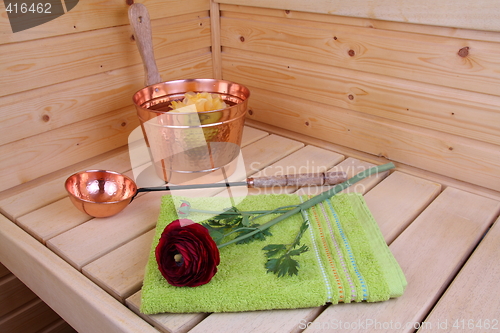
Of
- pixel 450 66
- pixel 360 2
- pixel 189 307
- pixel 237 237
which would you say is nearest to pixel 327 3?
pixel 360 2

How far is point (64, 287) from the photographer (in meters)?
0.67

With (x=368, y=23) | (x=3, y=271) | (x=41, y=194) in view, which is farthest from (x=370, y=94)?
(x=3, y=271)

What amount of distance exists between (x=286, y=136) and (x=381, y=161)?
25 centimetres

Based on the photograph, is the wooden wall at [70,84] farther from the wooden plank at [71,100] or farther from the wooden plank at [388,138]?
the wooden plank at [388,138]

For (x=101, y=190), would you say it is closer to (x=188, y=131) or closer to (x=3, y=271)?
(x=188, y=131)

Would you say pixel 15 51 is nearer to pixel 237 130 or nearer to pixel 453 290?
pixel 237 130

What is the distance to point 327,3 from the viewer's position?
3.15 ft

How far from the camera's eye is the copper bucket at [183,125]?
32.4 inches

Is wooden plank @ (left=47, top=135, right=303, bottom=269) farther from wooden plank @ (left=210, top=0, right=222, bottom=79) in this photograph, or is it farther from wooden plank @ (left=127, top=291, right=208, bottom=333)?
wooden plank @ (left=210, top=0, right=222, bottom=79)

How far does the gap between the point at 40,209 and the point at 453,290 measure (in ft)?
2.38

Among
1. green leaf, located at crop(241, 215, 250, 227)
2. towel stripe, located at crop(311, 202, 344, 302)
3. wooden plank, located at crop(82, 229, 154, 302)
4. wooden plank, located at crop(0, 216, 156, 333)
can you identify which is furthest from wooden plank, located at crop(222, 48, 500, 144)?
wooden plank, located at crop(0, 216, 156, 333)

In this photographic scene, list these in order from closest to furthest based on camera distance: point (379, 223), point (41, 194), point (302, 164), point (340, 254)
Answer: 1. point (340, 254)
2. point (379, 223)
3. point (41, 194)
4. point (302, 164)

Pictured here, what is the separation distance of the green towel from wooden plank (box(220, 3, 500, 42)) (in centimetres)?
38

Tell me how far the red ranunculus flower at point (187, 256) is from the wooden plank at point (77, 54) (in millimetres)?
493
